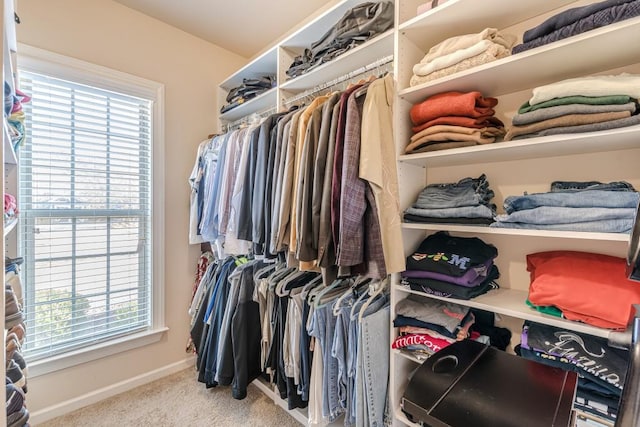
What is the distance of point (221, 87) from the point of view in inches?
94.9

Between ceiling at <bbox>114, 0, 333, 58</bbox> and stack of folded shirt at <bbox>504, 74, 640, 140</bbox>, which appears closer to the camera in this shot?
stack of folded shirt at <bbox>504, 74, 640, 140</bbox>

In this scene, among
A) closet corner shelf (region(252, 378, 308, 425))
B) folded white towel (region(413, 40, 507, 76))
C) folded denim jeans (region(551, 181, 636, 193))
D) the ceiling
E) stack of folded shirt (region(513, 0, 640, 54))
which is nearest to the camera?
stack of folded shirt (region(513, 0, 640, 54))

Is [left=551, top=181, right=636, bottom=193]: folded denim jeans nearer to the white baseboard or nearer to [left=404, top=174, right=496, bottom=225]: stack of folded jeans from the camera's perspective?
[left=404, top=174, right=496, bottom=225]: stack of folded jeans

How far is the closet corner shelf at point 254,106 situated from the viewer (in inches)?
76.1

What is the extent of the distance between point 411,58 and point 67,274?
2299mm

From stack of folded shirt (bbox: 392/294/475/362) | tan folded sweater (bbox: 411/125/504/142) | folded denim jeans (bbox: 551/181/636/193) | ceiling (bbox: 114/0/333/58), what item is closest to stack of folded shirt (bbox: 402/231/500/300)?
stack of folded shirt (bbox: 392/294/475/362)

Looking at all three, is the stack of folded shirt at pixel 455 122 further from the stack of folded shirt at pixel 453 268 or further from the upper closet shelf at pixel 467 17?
the stack of folded shirt at pixel 453 268

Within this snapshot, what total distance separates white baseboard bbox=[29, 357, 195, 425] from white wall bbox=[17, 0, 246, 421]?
11 millimetres

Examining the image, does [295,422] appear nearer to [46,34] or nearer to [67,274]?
[67,274]

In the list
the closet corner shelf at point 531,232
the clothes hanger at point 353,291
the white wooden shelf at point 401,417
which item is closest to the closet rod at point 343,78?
the closet corner shelf at point 531,232

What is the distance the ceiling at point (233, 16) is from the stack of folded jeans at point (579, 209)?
1753mm

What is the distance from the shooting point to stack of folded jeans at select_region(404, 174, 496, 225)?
1116 mm

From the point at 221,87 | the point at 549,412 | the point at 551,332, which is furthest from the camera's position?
the point at 221,87

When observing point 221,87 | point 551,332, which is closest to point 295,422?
point 551,332
